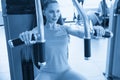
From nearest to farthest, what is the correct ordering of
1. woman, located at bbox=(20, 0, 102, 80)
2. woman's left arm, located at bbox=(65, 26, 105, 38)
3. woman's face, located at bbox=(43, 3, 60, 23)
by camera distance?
woman's left arm, located at bbox=(65, 26, 105, 38), woman's face, located at bbox=(43, 3, 60, 23), woman, located at bbox=(20, 0, 102, 80)

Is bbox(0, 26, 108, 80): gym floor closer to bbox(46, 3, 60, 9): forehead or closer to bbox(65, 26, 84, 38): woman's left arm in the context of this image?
bbox(65, 26, 84, 38): woman's left arm

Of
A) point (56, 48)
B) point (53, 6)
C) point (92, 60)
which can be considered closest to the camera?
point (53, 6)

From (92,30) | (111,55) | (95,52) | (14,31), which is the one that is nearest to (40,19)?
(92,30)

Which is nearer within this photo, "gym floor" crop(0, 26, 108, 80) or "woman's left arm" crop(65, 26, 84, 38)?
"woman's left arm" crop(65, 26, 84, 38)

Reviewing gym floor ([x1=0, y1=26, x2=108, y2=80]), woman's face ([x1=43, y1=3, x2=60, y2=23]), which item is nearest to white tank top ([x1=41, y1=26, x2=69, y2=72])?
woman's face ([x1=43, y1=3, x2=60, y2=23])

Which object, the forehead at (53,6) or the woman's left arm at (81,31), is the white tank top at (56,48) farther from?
the forehead at (53,6)

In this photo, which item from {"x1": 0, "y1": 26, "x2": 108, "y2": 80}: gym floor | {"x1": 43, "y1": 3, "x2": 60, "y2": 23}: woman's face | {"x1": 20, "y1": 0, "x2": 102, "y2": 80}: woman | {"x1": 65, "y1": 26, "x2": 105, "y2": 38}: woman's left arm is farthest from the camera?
{"x1": 0, "y1": 26, "x2": 108, "y2": 80}: gym floor

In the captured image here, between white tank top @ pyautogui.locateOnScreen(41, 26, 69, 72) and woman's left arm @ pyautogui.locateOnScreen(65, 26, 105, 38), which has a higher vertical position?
woman's left arm @ pyautogui.locateOnScreen(65, 26, 105, 38)

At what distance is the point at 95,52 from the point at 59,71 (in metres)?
2.07

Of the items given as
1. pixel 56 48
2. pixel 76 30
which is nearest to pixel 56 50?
pixel 56 48

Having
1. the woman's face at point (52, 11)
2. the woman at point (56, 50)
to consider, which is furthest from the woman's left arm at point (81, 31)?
the woman's face at point (52, 11)

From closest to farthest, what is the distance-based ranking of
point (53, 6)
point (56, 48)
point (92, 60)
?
point (53, 6) → point (56, 48) → point (92, 60)

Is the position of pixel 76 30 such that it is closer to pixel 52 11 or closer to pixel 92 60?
pixel 52 11

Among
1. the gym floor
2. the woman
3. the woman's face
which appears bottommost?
the gym floor
